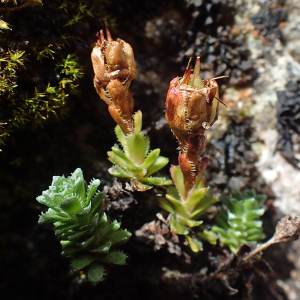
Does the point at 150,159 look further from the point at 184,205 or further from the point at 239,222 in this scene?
the point at 239,222

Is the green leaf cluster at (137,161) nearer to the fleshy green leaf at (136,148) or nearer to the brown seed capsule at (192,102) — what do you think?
the fleshy green leaf at (136,148)

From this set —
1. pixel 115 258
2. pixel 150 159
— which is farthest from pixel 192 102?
pixel 115 258

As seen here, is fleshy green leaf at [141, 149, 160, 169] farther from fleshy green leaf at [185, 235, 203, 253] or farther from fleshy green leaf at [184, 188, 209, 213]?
fleshy green leaf at [185, 235, 203, 253]

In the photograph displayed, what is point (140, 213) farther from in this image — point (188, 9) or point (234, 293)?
point (188, 9)

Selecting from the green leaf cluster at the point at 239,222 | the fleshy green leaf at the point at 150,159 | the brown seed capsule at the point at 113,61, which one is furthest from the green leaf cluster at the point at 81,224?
the green leaf cluster at the point at 239,222

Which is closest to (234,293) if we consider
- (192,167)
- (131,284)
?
(131,284)

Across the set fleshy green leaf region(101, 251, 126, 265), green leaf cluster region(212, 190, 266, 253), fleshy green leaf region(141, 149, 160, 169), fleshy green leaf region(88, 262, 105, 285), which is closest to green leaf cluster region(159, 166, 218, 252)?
fleshy green leaf region(141, 149, 160, 169)

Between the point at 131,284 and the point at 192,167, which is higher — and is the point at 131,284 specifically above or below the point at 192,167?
below
